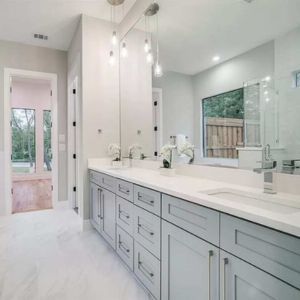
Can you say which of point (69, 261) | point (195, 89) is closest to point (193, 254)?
point (195, 89)

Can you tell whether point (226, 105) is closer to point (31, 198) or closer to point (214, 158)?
point (214, 158)

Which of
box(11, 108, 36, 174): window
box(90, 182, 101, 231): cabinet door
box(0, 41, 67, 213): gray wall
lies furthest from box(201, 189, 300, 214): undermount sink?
box(11, 108, 36, 174): window

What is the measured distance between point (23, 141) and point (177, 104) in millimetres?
6897

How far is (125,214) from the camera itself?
80.6 inches

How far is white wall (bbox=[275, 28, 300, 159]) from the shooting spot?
51.4 inches

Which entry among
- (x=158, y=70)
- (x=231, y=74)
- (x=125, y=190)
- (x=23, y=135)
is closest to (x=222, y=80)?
(x=231, y=74)

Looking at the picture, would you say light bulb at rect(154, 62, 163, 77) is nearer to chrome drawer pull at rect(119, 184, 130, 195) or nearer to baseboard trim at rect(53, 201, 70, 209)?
chrome drawer pull at rect(119, 184, 130, 195)

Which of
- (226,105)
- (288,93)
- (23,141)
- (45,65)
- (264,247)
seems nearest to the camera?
(264,247)

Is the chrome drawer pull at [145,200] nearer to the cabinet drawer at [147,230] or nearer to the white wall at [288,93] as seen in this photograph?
Answer: the cabinet drawer at [147,230]

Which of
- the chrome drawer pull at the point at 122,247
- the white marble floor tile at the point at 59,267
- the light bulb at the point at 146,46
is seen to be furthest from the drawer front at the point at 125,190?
the light bulb at the point at 146,46

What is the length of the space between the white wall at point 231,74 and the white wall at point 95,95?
1.59m

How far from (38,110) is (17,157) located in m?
1.67

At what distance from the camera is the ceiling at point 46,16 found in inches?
115

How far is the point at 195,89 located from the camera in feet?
6.88
